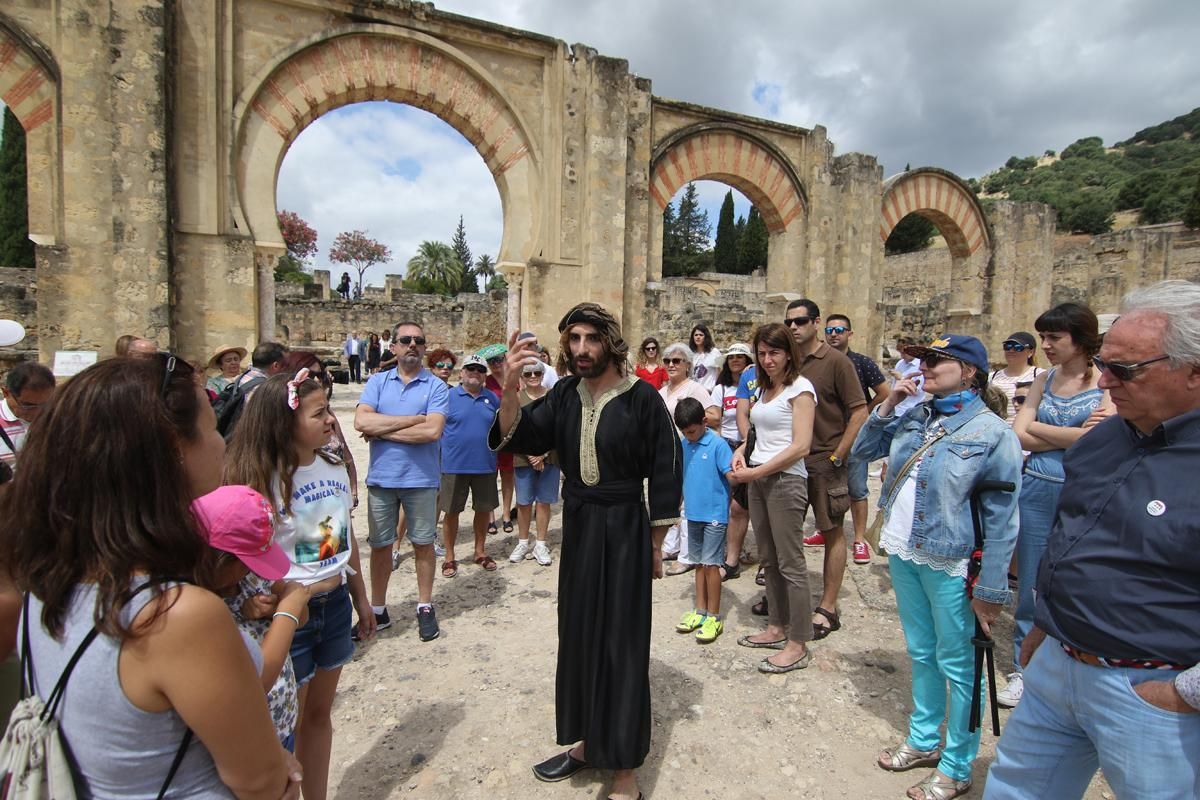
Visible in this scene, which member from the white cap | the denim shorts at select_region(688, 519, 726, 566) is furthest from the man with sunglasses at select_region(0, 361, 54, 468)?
the denim shorts at select_region(688, 519, 726, 566)

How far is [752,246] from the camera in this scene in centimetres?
4759

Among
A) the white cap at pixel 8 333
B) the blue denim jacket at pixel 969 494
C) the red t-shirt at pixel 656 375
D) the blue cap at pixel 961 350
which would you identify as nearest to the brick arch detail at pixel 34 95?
the white cap at pixel 8 333

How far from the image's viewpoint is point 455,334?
1123 inches

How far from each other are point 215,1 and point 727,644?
33.0ft

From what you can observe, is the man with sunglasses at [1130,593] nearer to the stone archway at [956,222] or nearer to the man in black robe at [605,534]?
the man in black robe at [605,534]

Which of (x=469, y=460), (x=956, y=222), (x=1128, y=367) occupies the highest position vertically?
(x=956, y=222)

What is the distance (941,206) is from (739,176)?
221 inches

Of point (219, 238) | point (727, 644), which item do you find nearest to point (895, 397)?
point (727, 644)

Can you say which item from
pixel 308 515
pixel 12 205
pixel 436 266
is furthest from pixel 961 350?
pixel 436 266

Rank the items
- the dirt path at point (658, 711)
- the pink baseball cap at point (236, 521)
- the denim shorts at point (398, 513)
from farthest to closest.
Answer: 1. the denim shorts at point (398, 513)
2. the dirt path at point (658, 711)
3. the pink baseball cap at point (236, 521)

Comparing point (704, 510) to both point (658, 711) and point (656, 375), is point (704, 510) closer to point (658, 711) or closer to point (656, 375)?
point (658, 711)

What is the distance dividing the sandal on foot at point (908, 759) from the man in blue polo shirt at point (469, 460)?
3.30 m

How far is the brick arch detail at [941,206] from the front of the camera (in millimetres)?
13664

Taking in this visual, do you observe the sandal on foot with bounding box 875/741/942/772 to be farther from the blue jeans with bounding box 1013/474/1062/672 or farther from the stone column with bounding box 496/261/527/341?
the stone column with bounding box 496/261/527/341
